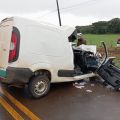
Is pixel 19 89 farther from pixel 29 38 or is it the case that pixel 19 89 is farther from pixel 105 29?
pixel 105 29

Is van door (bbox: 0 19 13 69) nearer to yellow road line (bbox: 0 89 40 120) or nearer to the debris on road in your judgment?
yellow road line (bbox: 0 89 40 120)

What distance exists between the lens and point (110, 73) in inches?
361

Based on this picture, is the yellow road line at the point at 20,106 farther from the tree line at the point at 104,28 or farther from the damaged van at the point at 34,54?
the tree line at the point at 104,28

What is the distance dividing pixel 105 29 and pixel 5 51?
277 feet

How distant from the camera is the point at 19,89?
866cm

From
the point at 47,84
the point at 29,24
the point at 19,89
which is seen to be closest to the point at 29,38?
the point at 29,24

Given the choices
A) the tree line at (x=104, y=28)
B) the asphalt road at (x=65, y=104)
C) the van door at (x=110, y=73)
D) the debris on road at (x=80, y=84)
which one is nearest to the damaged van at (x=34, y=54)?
the asphalt road at (x=65, y=104)

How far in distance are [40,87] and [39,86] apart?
0.20ft

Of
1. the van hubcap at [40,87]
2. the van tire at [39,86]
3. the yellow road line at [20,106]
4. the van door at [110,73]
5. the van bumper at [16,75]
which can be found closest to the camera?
the yellow road line at [20,106]

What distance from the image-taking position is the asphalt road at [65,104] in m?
6.36

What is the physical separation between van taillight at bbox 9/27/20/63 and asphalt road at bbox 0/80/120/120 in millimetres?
938

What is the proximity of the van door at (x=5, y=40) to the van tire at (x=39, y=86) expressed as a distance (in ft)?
2.65

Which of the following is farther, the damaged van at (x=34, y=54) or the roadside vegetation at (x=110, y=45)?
the roadside vegetation at (x=110, y=45)

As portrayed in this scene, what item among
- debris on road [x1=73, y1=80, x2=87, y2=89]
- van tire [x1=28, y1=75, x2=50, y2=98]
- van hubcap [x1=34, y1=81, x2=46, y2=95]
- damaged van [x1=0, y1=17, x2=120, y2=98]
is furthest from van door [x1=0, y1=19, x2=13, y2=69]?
debris on road [x1=73, y1=80, x2=87, y2=89]
